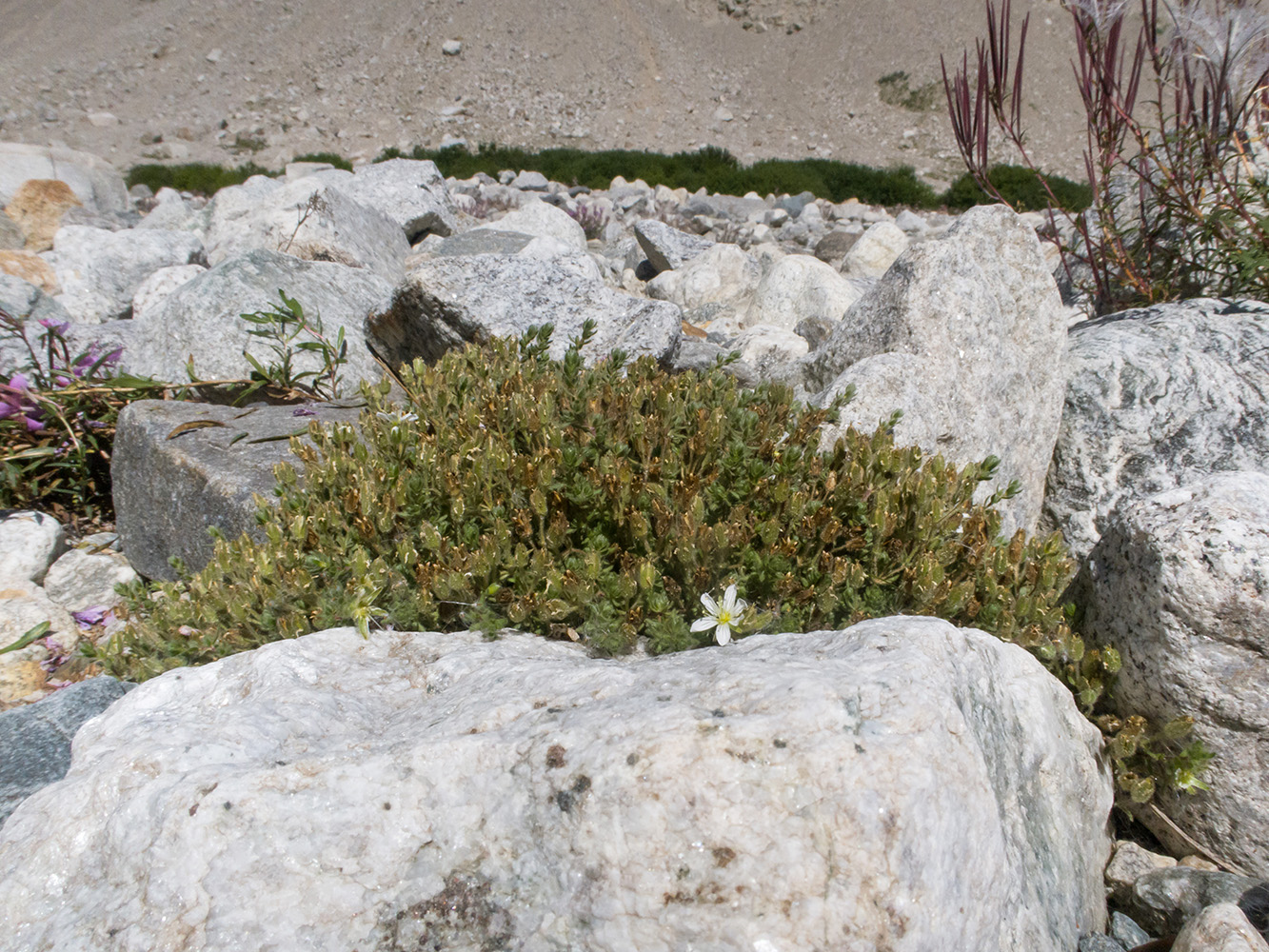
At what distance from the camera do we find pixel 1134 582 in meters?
2.73

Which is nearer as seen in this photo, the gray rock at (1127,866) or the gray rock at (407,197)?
the gray rock at (1127,866)

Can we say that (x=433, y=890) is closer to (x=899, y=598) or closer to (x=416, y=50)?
(x=899, y=598)

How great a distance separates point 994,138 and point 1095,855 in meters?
38.1

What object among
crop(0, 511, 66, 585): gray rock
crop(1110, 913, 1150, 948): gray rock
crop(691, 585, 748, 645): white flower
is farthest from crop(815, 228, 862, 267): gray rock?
crop(1110, 913, 1150, 948): gray rock

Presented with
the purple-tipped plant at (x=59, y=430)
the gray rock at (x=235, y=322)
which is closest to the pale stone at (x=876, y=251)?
the gray rock at (x=235, y=322)

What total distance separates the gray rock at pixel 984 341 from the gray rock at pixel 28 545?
3.84 meters

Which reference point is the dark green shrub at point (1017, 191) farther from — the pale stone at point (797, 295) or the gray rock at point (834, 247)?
the pale stone at point (797, 295)

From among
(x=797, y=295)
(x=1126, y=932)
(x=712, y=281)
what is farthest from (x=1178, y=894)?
(x=712, y=281)

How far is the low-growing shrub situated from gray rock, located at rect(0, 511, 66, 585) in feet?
4.55

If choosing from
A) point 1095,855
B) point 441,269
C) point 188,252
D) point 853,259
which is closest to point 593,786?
point 1095,855

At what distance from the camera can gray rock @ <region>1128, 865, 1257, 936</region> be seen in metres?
2.37

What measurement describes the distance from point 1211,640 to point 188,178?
23340mm

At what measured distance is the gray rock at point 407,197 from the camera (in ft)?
34.4

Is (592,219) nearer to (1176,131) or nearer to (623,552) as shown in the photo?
(1176,131)
